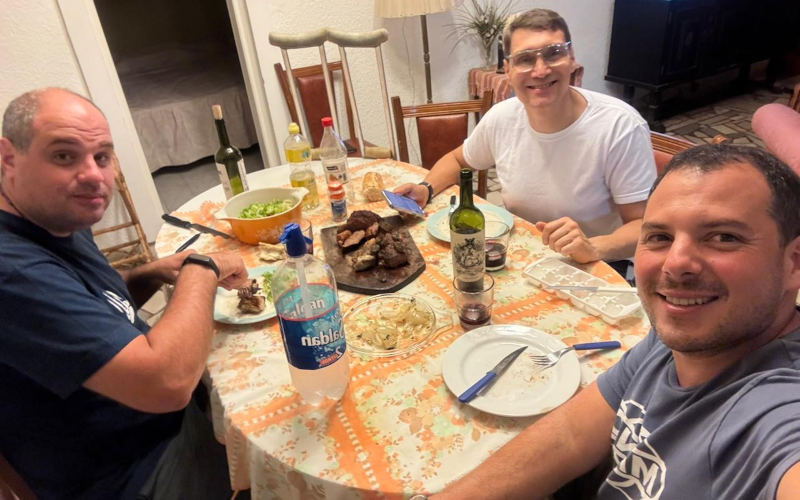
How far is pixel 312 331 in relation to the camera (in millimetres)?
869

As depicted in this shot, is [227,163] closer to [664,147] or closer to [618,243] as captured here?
[618,243]

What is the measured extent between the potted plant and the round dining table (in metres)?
2.93

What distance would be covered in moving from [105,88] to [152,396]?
2.55m

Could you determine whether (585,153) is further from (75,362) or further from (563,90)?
(75,362)

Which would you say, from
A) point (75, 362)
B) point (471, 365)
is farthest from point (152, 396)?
point (471, 365)

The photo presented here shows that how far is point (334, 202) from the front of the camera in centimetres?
165

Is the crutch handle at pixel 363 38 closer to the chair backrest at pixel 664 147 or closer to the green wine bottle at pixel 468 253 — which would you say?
the chair backrest at pixel 664 147

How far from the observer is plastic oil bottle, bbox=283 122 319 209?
1.80m

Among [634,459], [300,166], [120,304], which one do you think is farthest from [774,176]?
[300,166]

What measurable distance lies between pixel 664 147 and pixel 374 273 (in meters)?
1.06

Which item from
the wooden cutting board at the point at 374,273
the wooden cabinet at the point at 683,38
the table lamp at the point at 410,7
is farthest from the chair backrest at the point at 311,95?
the wooden cabinet at the point at 683,38

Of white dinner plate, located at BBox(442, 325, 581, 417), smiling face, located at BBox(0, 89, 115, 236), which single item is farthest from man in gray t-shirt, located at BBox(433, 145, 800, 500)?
smiling face, located at BBox(0, 89, 115, 236)

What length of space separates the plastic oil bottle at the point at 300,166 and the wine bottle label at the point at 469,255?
2.58ft

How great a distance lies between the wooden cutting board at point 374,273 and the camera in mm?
1297
